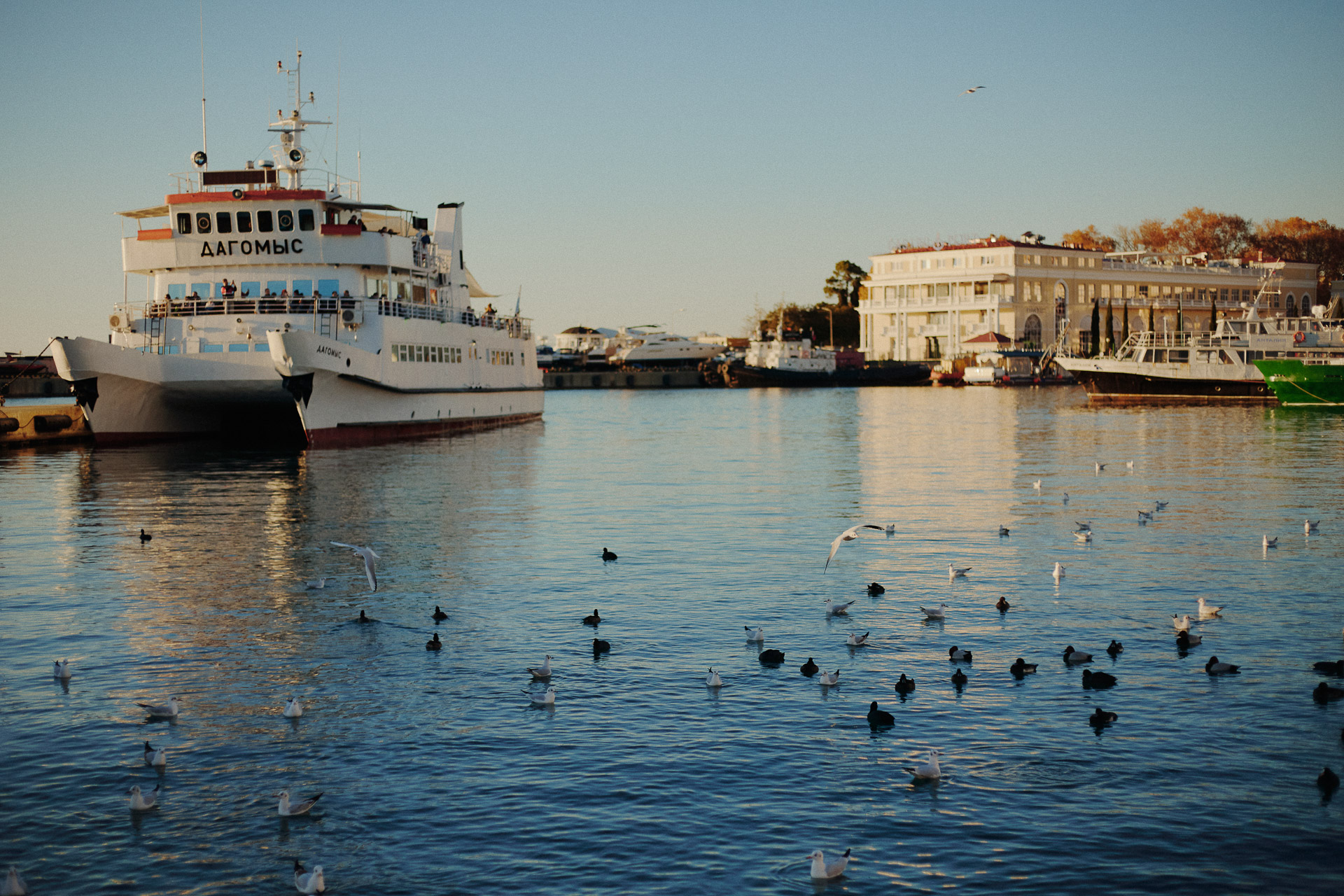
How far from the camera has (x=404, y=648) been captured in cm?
1557

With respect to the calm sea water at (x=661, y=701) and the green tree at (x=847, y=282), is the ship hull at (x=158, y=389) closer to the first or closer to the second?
the calm sea water at (x=661, y=701)

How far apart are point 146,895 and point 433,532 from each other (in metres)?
17.0

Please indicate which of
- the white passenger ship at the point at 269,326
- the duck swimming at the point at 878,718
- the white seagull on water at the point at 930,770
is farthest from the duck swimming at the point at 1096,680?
the white passenger ship at the point at 269,326

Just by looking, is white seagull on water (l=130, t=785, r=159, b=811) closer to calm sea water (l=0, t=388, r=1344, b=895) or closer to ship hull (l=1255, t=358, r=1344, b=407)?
calm sea water (l=0, t=388, r=1344, b=895)

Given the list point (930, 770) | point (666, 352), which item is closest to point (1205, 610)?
point (930, 770)

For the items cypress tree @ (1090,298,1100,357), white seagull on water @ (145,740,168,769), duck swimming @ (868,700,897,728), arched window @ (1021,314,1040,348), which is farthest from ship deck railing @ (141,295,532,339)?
arched window @ (1021,314,1040,348)

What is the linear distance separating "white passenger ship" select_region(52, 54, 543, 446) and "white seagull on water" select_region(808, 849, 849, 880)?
112ft

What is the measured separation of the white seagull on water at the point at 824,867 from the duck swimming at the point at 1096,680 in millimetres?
5463

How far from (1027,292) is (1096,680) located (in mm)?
137971

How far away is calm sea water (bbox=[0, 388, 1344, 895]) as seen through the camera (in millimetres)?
9453

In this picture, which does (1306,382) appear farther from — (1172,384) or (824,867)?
(824,867)

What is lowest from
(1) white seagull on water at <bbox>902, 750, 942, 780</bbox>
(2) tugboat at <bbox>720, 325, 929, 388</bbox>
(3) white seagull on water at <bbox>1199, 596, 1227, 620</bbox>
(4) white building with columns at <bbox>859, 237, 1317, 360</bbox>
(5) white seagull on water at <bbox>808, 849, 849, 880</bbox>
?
(5) white seagull on water at <bbox>808, 849, 849, 880</bbox>

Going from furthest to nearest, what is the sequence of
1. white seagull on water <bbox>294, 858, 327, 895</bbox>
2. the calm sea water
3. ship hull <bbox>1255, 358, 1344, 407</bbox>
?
ship hull <bbox>1255, 358, 1344, 407</bbox>
the calm sea water
white seagull on water <bbox>294, 858, 327, 895</bbox>

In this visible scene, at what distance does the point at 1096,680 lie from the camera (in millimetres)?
13344
